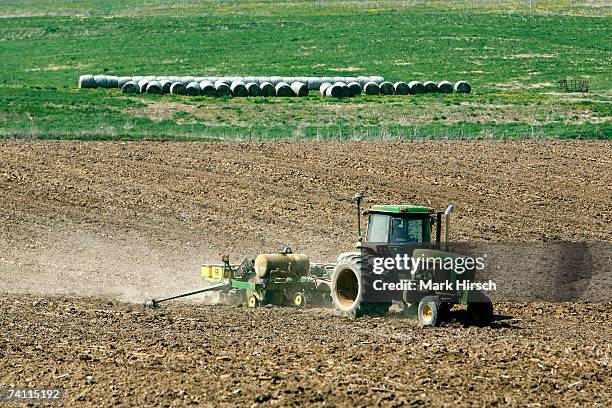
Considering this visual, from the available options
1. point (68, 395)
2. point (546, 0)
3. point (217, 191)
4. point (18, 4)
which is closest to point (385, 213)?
point (68, 395)

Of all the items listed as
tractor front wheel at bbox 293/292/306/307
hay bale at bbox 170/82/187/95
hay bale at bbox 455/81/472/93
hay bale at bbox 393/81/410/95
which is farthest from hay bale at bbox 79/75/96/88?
tractor front wheel at bbox 293/292/306/307

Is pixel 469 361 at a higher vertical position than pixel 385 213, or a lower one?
lower

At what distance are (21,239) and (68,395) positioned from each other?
1442cm

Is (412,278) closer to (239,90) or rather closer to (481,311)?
(481,311)

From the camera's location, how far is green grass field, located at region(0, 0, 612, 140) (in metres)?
46.8

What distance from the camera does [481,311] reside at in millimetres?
18750

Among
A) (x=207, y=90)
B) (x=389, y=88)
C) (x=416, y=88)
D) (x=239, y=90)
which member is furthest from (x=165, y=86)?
(x=416, y=88)

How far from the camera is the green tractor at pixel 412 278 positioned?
59.4 feet

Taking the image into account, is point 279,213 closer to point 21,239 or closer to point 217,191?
point 217,191

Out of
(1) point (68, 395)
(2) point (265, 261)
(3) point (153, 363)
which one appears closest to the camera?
(1) point (68, 395)

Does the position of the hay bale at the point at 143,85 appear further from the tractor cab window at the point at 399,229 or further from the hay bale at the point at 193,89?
the tractor cab window at the point at 399,229

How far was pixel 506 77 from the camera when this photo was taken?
7262cm

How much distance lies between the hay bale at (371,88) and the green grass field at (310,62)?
229cm

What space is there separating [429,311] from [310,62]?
63145 millimetres
